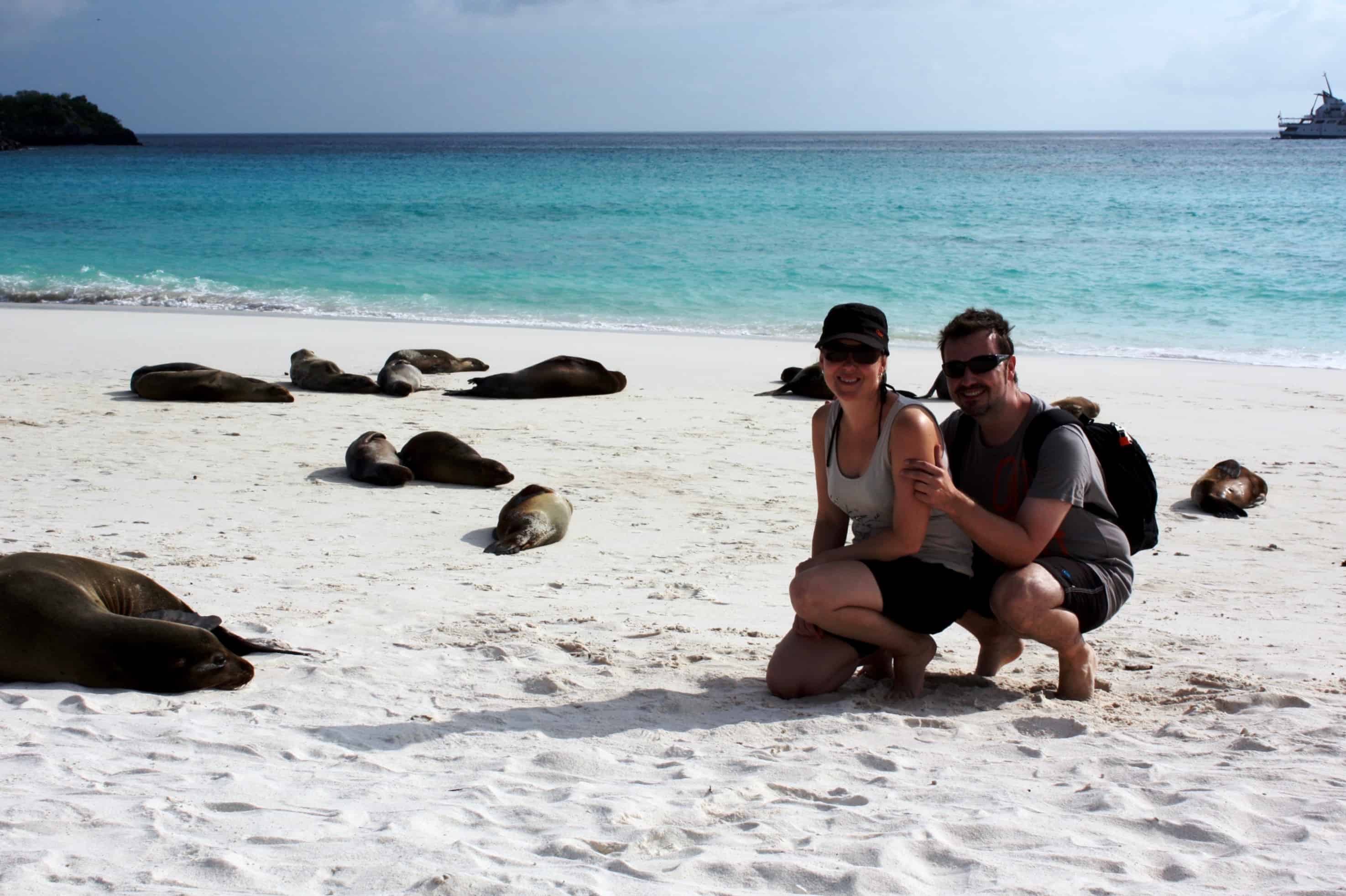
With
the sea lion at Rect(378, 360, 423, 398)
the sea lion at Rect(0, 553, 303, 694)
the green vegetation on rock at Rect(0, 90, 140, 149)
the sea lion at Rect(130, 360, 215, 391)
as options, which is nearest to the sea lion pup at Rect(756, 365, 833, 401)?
the sea lion at Rect(378, 360, 423, 398)

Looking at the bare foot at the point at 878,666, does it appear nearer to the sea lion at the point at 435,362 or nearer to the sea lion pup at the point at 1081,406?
the sea lion pup at the point at 1081,406

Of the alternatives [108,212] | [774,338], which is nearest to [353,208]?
[108,212]

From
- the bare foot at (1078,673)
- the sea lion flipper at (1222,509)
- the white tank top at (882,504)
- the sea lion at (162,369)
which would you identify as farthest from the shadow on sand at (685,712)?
the sea lion at (162,369)

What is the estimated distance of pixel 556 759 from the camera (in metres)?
3.25

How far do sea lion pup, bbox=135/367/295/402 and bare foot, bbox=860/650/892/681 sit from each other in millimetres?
6150

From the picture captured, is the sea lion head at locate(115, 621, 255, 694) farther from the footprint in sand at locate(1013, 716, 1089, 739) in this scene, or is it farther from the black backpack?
the black backpack

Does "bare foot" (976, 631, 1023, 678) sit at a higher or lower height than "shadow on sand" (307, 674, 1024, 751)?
higher

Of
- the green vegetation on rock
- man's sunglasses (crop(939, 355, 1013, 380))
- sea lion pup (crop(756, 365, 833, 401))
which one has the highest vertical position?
the green vegetation on rock

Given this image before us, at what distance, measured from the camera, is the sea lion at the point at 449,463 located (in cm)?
673

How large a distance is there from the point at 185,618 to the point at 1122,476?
121 inches

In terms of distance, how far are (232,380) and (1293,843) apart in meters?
8.02

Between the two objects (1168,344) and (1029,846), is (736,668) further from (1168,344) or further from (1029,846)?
(1168,344)

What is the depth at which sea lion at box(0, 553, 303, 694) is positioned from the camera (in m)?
3.64

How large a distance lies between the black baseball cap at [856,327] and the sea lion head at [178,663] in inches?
82.1
